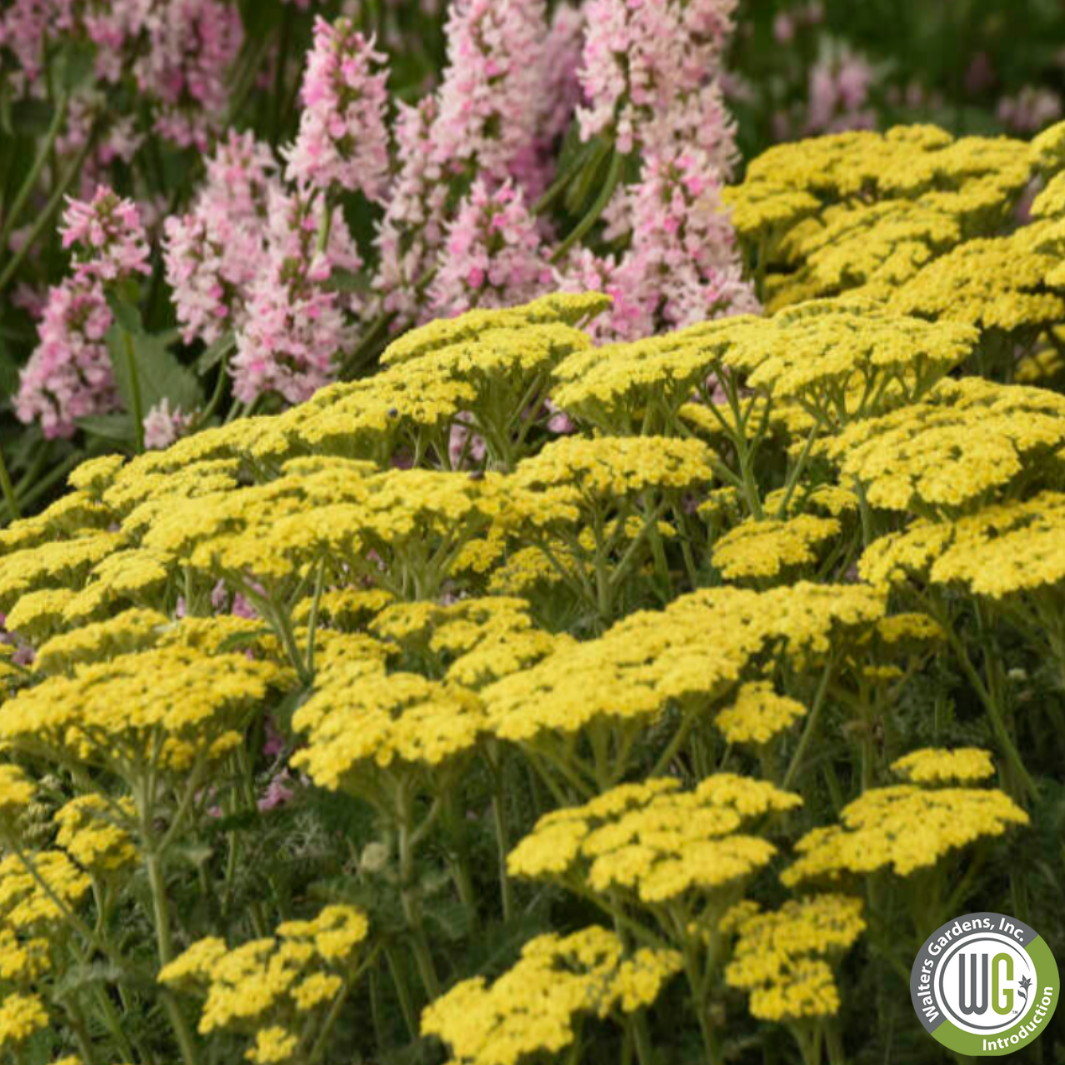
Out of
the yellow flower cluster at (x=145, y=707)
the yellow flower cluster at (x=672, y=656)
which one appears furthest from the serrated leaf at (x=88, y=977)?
the yellow flower cluster at (x=672, y=656)

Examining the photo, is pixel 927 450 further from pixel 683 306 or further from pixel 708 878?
pixel 683 306

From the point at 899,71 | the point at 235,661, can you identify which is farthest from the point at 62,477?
the point at 899,71

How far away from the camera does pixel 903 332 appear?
2.70 m

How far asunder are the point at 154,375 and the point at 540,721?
8.25ft

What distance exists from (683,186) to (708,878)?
2.41m

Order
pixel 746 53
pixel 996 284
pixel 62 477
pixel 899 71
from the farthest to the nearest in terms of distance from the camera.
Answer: pixel 899 71
pixel 746 53
pixel 62 477
pixel 996 284

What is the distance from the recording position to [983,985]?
2.14m

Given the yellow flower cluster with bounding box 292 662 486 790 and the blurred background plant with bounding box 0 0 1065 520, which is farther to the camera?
the blurred background plant with bounding box 0 0 1065 520

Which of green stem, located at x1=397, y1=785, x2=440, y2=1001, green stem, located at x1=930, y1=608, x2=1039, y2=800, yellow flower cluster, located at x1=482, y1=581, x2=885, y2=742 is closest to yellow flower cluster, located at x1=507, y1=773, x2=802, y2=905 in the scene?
yellow flower cluster, located at x1=482, y1=581, x2=885, y2=742

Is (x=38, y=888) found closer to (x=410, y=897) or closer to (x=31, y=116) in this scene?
(x=410, y=897)

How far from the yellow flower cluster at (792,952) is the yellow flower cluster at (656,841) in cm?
7

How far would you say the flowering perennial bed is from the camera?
2014 mm

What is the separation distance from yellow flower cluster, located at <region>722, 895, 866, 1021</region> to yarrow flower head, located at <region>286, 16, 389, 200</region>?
2.43 m

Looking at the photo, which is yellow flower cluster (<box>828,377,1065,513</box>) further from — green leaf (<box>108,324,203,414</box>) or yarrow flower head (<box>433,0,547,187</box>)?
green leaf (<box>108,324,203,414</box>)
